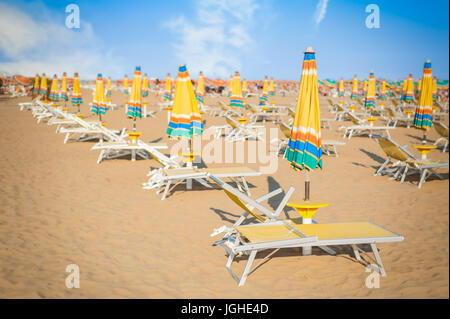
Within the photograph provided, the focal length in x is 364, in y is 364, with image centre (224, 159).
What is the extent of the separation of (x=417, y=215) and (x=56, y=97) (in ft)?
61.3

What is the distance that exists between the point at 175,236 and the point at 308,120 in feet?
6.82

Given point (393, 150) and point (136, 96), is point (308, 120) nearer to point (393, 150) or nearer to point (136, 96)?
point (393, 150)

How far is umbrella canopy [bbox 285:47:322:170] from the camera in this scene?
394 cm

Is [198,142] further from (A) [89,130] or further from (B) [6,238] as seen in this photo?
(B) [6,238]

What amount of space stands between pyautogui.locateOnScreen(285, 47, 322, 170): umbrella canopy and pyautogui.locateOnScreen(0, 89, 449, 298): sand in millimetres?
1036

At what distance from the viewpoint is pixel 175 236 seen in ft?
14.5

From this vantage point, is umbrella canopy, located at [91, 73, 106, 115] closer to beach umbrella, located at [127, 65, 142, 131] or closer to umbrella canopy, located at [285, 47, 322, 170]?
beach umbrella, located at [127, 65, 142, 131]

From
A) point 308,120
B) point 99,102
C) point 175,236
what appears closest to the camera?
point 308,120

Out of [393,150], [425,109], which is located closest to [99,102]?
[393,150]

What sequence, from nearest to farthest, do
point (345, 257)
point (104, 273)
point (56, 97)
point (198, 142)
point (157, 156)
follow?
point (104, 273) < point (345, 257) < point (157, 156) < point (198, 142) < point (56, 97)

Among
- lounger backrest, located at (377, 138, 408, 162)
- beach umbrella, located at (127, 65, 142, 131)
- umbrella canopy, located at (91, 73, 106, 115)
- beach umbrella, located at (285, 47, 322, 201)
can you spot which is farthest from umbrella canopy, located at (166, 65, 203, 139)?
umbrella canopy, located at (91, 73, 106, 115)
